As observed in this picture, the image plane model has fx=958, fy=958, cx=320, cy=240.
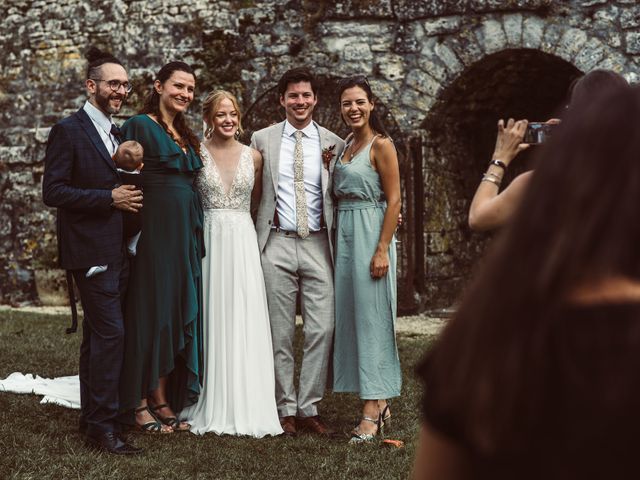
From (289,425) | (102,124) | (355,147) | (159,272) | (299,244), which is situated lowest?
(289,425)

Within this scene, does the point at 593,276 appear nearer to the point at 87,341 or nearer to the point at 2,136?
the point at 87,341

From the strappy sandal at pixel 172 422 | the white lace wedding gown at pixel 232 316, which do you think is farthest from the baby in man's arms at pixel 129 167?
the strappy sandal at pixel 172 422

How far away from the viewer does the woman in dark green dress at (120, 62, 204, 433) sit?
4.84 meters

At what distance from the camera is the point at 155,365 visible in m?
4.88

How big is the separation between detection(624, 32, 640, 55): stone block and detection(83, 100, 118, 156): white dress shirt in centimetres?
534

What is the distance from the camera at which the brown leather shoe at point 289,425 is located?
4.90 metres

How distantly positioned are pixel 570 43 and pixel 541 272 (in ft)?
25.9

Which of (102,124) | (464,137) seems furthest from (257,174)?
(464,137)

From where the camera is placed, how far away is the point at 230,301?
197 inches

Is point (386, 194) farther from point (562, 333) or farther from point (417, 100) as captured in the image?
point (417, 100)

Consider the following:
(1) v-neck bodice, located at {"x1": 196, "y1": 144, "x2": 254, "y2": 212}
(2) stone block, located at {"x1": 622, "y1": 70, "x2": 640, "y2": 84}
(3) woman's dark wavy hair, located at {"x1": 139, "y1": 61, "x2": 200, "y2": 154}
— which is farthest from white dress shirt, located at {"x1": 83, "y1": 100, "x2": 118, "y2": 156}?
(2) stone block, located at {"x1": 622, "y1": 70, "x2": 640, "y2": 84}

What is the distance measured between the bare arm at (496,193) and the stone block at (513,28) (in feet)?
19.4

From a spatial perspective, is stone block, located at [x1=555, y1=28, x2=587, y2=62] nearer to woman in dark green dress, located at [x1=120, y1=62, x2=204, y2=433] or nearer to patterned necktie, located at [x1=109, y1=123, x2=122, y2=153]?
woman in dark green dress, located at [x1=120, y1=62, x2=204, y2=433]

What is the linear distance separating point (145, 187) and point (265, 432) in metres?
1.38
